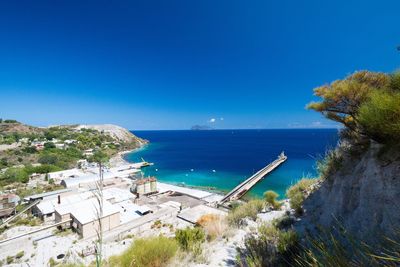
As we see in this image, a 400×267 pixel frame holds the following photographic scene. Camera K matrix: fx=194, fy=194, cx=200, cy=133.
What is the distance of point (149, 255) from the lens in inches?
194

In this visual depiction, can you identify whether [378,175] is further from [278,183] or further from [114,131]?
[114,131]

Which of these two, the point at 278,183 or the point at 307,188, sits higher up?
the point at 307,188

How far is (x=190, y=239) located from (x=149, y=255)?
1985 millimetres

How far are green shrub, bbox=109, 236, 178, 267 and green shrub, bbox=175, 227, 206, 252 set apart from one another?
96cm

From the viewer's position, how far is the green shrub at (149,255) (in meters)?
4.75

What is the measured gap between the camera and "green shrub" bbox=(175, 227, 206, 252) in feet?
20.6

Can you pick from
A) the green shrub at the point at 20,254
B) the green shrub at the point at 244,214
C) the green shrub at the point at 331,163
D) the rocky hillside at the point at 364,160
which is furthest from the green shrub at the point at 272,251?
the green shrub at the point at 20,254

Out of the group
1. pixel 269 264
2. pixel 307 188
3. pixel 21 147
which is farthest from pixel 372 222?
pixel 21 147

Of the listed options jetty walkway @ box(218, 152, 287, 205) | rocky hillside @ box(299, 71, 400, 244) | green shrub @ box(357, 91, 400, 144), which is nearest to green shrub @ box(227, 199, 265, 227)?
rocky hillside @ box(299, 71, 400, 244)

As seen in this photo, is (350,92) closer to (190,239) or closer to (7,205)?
(190,239)

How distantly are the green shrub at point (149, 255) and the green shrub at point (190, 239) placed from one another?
962 mm

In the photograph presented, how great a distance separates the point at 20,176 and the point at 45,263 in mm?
28556

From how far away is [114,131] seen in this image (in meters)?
104

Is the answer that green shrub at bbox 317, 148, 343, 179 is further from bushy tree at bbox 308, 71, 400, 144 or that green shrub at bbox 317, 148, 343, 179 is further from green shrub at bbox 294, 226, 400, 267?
green shrub at bbox 294, 226, 400, 267
